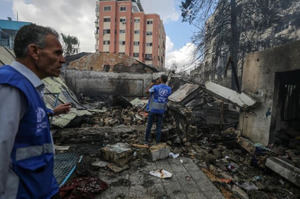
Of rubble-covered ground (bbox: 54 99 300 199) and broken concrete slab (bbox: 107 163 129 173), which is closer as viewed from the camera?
rubble-covered ground (bbox: 54 99 300 199)

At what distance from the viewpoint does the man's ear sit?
3.18 ft

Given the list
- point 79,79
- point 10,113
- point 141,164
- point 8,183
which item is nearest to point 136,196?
point 141,164

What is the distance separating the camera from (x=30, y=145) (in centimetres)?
90

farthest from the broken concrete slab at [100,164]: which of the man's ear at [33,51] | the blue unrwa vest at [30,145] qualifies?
the man's ear at [33,51]

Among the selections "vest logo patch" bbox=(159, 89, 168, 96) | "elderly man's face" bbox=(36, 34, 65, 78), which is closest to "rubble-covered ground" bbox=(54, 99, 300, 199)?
"vest logo patch" bbox=(159, 89, 168, 96)

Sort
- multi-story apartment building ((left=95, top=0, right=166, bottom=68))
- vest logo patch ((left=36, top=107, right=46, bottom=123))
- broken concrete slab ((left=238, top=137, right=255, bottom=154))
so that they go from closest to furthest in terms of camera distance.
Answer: vest logo patch ((left=36, top=107, right=46, bottom=123))
broken concrete slab ((left=238, top=137, right=255, bottom=154))
multi-story apartment building ((left=95, top=0, right=166, bottom=68))

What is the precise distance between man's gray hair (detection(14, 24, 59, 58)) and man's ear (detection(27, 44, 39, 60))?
0.02 m

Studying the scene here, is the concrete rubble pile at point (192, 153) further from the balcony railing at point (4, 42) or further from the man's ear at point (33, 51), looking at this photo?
the balcony railing at point (4, 42)

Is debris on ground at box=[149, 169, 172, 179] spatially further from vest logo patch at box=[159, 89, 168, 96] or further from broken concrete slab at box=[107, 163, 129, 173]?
vest logo patch at box=[159, 89, 168, 96]

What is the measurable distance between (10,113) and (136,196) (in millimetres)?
2168

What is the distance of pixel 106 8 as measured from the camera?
3200cm

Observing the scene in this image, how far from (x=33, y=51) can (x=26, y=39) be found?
76 millimetres

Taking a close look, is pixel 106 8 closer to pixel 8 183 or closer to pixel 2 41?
pixel 2 41

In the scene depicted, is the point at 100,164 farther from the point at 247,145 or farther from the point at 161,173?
the point at 247,145
